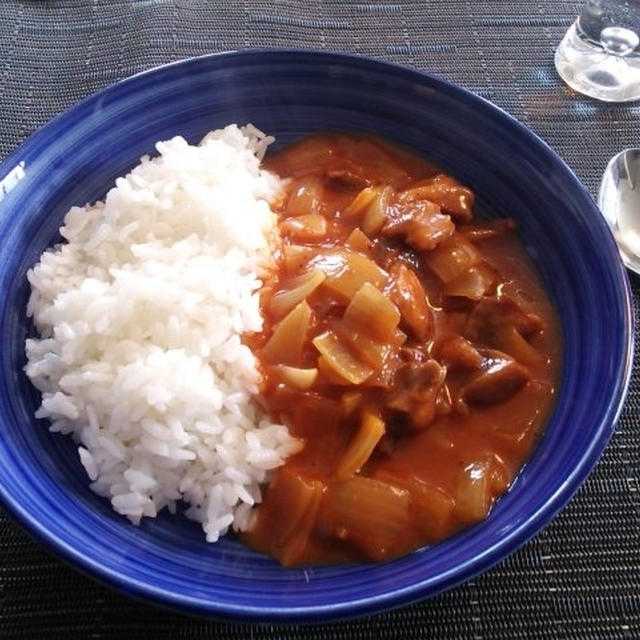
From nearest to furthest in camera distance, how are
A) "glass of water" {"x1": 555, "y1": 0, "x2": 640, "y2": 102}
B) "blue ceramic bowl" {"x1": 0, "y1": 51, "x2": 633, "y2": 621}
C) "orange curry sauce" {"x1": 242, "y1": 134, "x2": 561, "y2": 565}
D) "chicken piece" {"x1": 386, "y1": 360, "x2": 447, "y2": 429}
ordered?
"blue ceramic bowl" {"x1": 0, "y1": 51, "x2": 633, "y2": 621}
"orange curry sauce" {"x1": 242, "y1": 134, "x2": 561, "y2": 565}
"chicken piece" {"x1": 386, "y1": 360, "x2": 447, "y2": 429}
"glass of water" {"x1": 555, "y1": 0, "x2": 640, "y2": 102}

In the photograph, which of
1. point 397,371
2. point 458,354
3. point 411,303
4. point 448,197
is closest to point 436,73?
point 448,197

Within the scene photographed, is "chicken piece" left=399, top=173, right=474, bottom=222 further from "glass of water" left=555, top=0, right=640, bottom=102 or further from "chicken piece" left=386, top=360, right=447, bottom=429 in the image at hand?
"glass of water" left=555, top=0, right=640, bottom=102

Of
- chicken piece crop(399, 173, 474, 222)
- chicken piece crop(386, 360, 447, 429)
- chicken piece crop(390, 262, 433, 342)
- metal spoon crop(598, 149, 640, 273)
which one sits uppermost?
chicken piece crop(399, 173, 474, 222)

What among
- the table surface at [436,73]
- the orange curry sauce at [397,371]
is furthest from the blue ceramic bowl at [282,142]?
the table surface at [436,73]

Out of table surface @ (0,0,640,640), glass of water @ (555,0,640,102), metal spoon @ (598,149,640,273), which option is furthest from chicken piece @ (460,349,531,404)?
glass of water @ (555,0,640,102)

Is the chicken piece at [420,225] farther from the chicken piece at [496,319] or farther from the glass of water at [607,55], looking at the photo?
the glass of water at [607,55]

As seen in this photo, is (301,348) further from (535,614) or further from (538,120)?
(538,120)

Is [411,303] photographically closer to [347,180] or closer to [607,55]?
[347,180]
